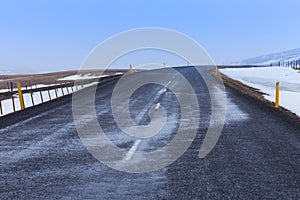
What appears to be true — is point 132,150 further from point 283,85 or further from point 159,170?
point 283,85

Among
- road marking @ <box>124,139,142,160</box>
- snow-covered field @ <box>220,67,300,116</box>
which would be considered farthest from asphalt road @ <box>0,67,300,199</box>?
snow-covered field @ <box>220,67,300,116</box>

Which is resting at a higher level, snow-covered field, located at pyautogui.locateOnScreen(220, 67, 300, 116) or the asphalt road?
the asphalt road

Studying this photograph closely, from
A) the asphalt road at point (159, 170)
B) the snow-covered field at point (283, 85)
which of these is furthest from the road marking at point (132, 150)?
the snow-covered field at point (283, 85)

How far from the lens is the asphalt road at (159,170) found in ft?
16.7

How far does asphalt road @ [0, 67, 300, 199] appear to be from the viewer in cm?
509

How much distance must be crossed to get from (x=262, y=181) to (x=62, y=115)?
29.6 ft


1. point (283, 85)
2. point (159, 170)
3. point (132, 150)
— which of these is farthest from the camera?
point (283, 85)

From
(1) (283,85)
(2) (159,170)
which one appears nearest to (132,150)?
(2) (159,170)

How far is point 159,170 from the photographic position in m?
6.23

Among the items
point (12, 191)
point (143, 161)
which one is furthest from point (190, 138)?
point (12, 191)

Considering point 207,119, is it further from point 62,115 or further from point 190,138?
point 62,115

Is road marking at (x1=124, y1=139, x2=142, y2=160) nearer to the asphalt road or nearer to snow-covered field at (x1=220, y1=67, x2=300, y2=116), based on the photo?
the asphalt road

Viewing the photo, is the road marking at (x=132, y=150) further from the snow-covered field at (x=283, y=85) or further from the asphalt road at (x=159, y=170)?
the snow-covered field at (x=283, y=85)

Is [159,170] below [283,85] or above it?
above
